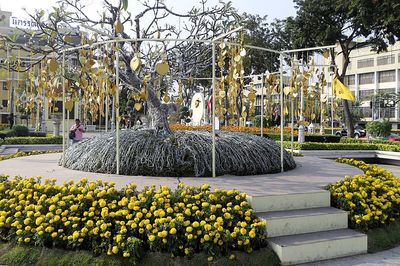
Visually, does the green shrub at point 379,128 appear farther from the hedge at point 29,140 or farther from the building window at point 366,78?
the building window at point 366,78

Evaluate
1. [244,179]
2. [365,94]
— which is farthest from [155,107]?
[365,94]

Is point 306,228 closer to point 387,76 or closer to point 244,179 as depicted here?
point 244,179

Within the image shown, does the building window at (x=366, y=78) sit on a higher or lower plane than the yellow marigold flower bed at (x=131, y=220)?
higher

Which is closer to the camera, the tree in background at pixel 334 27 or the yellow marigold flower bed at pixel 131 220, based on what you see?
the yellow marigold flower bed at pixel 131 220

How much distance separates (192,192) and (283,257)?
1.27 meters

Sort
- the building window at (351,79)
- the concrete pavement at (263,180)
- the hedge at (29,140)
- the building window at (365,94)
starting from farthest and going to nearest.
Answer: the building window at (351,79), the building window at (365,94), the hedge at (29,140), the concrete pavement at (263,180)

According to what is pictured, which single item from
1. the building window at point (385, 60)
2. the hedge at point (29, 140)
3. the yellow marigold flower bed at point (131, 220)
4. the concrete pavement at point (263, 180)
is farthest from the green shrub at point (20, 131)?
the building window at point (385, 60)

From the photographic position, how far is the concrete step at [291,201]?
4.68 metres

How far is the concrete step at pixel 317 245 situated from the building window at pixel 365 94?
194 ft

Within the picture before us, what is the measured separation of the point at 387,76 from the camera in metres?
57.5

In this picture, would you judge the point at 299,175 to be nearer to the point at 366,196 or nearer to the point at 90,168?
the point at 366,196

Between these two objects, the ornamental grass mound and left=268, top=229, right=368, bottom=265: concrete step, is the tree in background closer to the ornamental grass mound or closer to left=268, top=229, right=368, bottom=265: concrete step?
the ornamental grass mound

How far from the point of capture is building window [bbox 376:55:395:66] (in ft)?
183

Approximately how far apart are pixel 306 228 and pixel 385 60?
59228 mm
